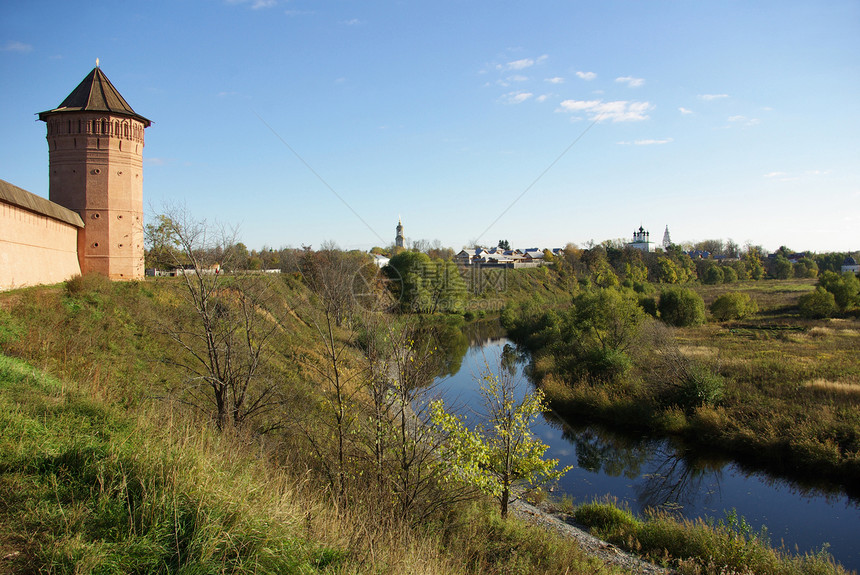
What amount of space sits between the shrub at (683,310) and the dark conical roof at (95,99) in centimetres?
3555

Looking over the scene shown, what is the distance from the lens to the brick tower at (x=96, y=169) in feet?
57.3

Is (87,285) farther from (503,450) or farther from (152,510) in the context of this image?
(152,510)

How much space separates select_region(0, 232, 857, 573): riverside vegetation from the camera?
11.2ft

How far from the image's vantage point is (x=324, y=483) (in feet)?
24.0

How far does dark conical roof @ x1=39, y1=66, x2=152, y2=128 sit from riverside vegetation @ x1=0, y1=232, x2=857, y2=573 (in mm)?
6684

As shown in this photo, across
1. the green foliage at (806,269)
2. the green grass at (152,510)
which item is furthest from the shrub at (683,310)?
the green foliage at (806,269)

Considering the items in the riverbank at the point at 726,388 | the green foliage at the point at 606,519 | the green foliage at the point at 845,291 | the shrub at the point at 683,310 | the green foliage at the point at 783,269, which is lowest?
the green foliage at the point at 606,519

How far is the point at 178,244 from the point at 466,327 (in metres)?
32.2

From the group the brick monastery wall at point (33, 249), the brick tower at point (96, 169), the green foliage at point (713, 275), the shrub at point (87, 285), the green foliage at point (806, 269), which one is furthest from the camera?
the green foliage at point (806, 269)

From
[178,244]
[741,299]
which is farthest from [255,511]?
[741,299]

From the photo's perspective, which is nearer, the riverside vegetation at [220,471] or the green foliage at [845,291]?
the riverside vegetation at [220,471]

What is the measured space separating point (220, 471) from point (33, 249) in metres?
14.2

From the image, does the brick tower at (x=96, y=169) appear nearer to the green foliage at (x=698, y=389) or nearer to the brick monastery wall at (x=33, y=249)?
the brick monastery wall at (x=33, y=249)

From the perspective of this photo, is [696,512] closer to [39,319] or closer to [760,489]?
[760,489]
